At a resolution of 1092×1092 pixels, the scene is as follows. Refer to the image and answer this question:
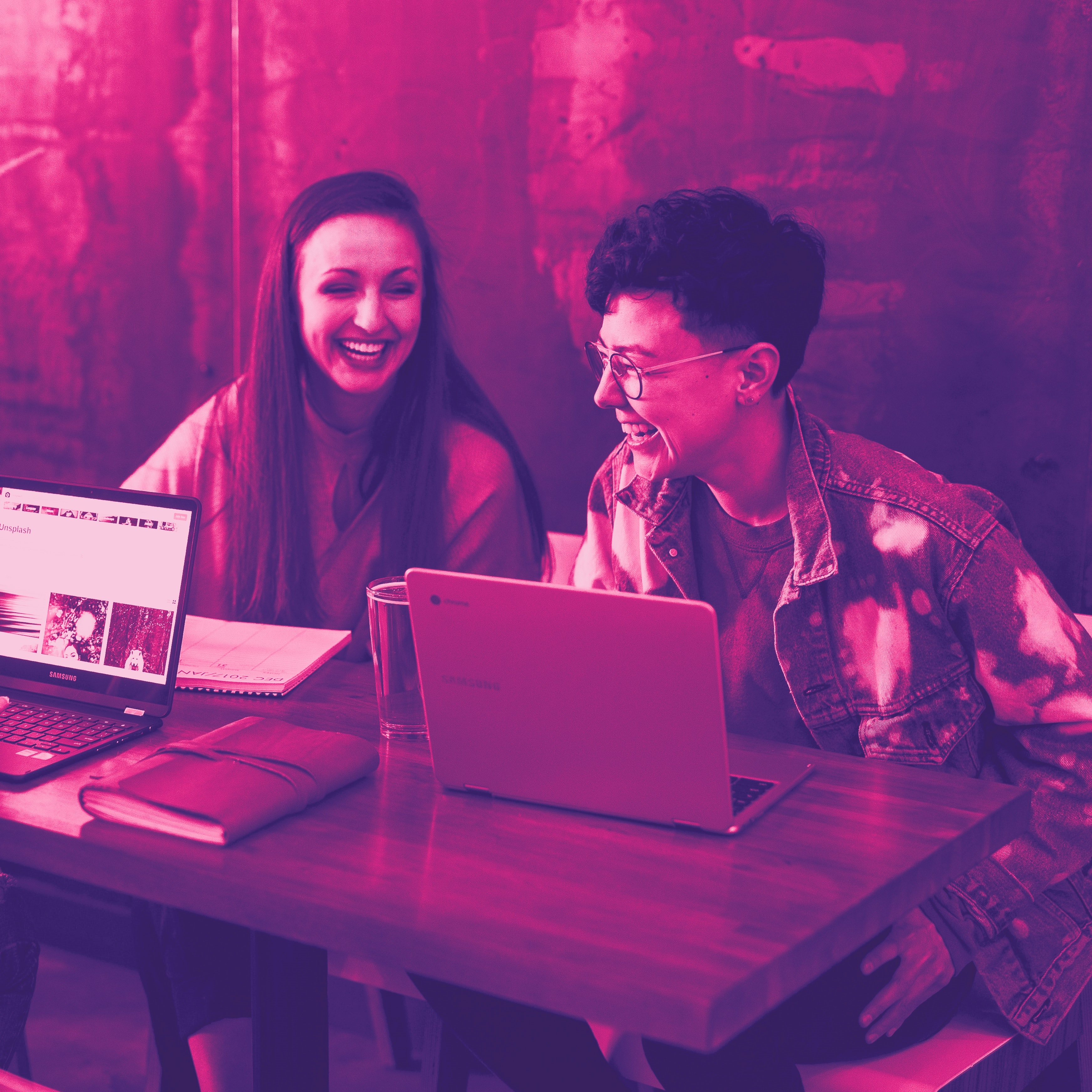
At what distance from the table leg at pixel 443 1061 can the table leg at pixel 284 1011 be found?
0.41 meters

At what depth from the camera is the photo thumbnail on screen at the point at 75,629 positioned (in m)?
1.50

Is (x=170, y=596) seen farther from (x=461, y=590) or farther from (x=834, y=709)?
(x=834, y=709)

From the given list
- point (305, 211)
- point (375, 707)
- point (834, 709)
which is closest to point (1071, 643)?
point (834, 709)

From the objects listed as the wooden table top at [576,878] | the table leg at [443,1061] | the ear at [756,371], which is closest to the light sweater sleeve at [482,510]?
the ear at [756,371]

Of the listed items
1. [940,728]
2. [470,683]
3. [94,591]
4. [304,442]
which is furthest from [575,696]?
[304,442]

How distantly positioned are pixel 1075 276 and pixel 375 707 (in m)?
1.39

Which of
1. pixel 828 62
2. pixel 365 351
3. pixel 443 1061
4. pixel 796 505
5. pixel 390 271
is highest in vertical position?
pixel 828 62

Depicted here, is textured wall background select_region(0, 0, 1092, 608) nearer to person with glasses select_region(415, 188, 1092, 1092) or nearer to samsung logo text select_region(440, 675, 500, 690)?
person with glasses select_region(415, 188, 1092, 1092)

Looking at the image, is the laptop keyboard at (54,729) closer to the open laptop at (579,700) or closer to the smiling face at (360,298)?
the open laptop at (579,700)

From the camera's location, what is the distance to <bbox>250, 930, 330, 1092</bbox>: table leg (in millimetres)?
1257

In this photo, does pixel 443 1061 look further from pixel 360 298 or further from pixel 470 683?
pixel 360 298

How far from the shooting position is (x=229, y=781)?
3.83 ft

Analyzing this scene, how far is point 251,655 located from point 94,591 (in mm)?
242

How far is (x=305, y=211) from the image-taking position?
2.13 meters
